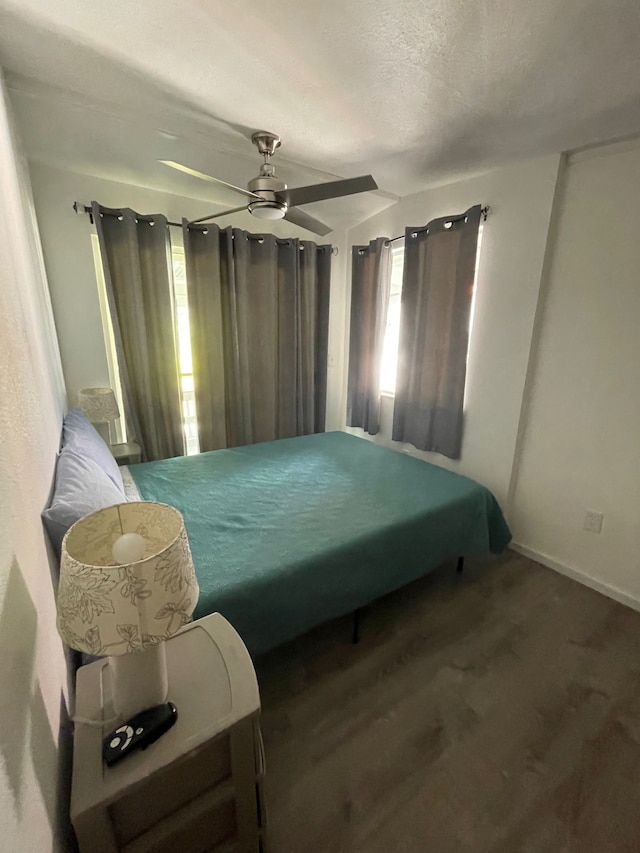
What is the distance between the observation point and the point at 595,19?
1168mm

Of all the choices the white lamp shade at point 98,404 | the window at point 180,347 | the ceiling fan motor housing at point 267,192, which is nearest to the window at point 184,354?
the window at point 180,347

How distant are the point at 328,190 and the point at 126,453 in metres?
2.23

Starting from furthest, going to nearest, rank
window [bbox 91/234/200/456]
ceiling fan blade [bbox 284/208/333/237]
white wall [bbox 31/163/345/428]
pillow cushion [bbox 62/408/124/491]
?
window [bbox 91/234/200/456] < white wall [bbox 31/163/345/428] < ceiling fan blade [bbox 284/208/333/237] < pillow cushion [bbox 62/408/124/491]

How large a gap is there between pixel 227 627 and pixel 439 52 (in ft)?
6.98

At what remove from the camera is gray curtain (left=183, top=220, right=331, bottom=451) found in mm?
2980

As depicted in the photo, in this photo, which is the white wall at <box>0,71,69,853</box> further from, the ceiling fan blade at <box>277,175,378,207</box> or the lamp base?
the ceiling fan blade at <box>277,175,378,207</box>

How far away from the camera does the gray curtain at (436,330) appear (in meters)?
2.53

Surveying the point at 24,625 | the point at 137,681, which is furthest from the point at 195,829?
the point at 24,625

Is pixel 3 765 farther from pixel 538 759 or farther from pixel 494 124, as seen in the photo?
pixel 494 124

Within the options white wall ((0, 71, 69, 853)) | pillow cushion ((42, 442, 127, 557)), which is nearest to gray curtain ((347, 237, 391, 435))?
pillow cushion ((42, 442, 127, 557))

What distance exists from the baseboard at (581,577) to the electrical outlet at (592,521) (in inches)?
11.6

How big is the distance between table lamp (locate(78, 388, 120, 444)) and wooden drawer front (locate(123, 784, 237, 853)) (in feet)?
7.49

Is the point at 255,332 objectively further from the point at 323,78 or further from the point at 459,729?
the point at 459,729

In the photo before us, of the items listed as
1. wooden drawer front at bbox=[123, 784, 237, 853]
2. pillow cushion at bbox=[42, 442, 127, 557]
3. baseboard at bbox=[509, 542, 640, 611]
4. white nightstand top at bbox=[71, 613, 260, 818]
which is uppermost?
pillow cushion at bbox=[42, 442, 127, 557]
